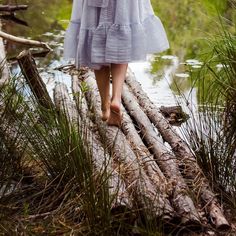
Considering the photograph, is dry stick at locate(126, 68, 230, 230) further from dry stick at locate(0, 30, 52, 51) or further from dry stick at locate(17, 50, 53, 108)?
dry stick at locate(0, 30, 52, 51)

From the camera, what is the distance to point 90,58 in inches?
144

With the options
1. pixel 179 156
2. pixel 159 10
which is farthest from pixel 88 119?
pixel 159 10

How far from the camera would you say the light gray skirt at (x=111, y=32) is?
3559 mm

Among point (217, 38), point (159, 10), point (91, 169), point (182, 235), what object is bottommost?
point (159, 10)

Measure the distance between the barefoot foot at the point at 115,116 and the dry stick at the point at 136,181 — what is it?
0.03m

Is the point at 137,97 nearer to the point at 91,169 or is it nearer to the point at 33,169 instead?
the point at 33,169

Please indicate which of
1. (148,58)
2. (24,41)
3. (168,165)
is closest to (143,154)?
(168,165)

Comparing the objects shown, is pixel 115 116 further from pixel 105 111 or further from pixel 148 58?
pixel 148 58

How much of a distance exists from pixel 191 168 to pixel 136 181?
1.69 feet

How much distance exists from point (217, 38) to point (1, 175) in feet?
4.89

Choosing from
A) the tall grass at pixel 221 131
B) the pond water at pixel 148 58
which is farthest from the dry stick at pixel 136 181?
the pond water at pixel 148 58

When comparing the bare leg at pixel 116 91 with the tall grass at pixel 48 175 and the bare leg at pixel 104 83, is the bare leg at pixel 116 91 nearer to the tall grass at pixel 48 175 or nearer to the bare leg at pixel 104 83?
the bare leg at pixel 104 83

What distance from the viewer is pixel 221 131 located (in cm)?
334

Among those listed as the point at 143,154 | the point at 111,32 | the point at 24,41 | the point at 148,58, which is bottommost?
the point at 148,58
